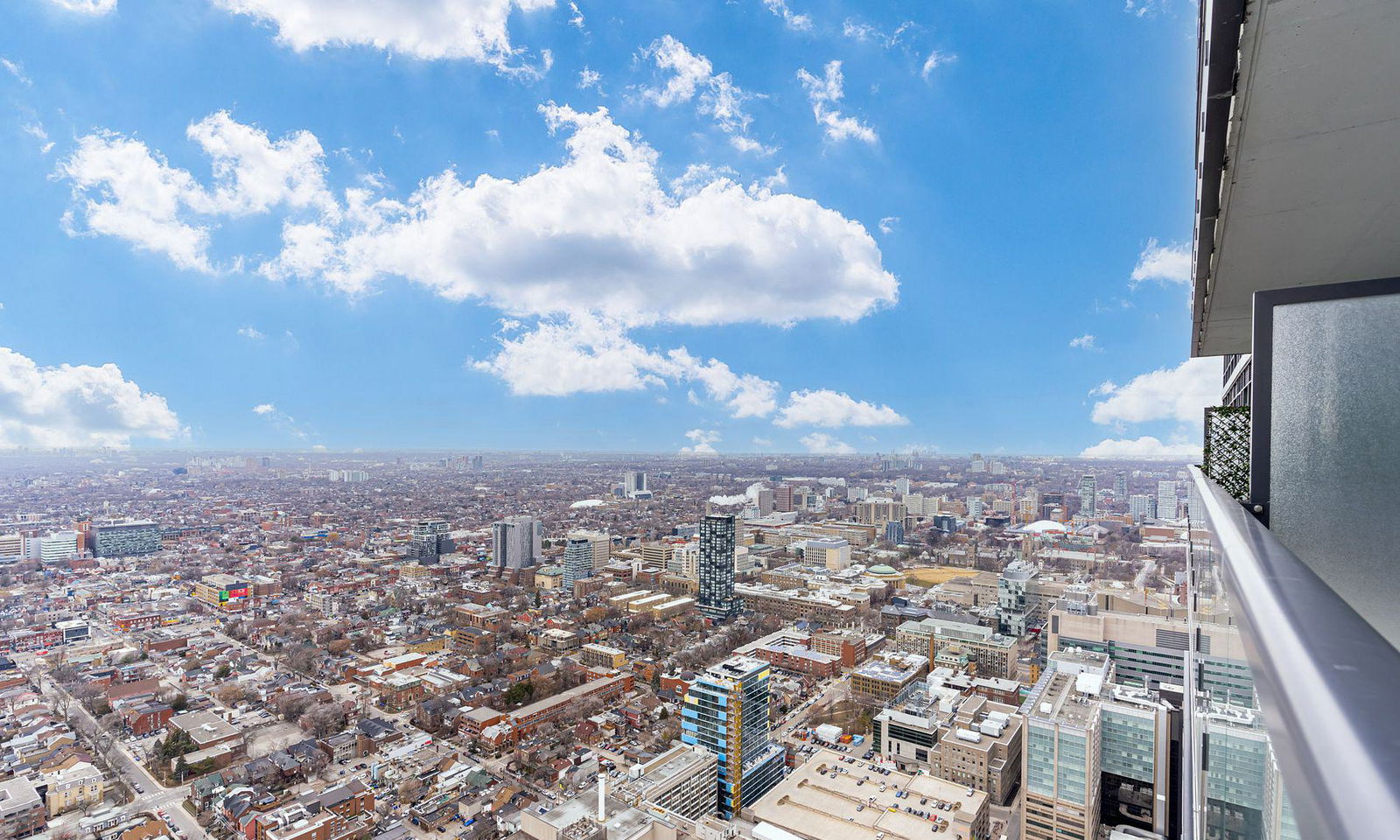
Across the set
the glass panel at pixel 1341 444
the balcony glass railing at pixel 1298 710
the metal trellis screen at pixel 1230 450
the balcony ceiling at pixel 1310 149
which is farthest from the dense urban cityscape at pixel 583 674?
the balcony ceiling at pixel 1310 149

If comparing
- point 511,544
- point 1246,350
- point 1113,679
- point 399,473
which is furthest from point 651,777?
point 399,473

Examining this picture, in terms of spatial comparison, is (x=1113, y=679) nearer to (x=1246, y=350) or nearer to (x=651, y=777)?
(x=651, y=777)

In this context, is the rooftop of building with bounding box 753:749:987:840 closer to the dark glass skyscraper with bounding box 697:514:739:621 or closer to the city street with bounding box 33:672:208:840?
the city street with bounding box 33:672:208:840

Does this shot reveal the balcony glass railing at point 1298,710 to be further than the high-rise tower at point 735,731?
No

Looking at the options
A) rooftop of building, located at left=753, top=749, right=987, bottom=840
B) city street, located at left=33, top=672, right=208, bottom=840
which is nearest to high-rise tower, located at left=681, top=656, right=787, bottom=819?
rooftop of building, located at left=753, top=749, right=987, bottom=840

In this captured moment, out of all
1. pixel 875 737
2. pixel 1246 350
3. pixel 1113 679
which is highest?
pixel 1246 350

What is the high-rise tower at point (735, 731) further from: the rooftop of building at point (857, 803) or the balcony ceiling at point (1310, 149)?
the balcony ceiling at point (1310, 149)
